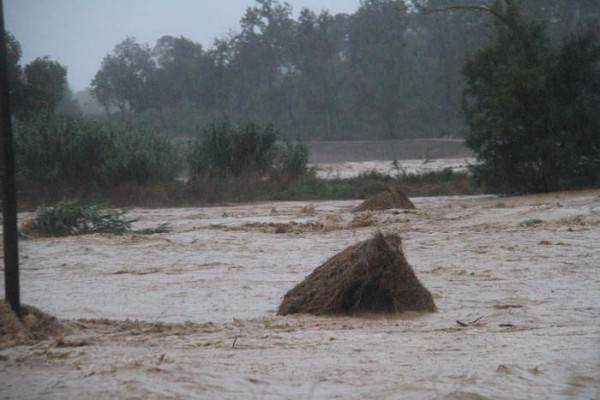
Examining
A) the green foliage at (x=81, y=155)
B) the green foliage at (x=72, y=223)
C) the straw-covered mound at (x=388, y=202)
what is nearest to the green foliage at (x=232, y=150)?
the green foliage at (x=81, y=155)

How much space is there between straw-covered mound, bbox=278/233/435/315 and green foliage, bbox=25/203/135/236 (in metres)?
6.77

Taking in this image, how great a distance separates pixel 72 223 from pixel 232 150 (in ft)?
41.3

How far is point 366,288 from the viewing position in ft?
22.0

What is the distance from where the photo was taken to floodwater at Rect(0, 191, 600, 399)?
4.06 meters

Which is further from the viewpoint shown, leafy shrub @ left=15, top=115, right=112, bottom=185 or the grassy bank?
leafy shrub @ left=15, top=115, right=112, bottom=185

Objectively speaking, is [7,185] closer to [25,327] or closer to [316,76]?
[25,327]

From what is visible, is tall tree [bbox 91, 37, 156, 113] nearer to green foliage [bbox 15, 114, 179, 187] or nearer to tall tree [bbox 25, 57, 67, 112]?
tall tree [bbox 25, 57, 67, 112]

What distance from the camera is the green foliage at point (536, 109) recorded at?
18.8m

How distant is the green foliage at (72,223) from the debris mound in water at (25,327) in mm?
7311

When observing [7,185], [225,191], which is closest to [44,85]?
[225,191]

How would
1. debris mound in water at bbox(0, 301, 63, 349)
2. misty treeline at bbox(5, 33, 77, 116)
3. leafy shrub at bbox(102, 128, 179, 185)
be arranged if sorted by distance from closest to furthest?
1. debris mound in water at bbox(0, 301, 63, 349)
2. leafy shrub at bbox(102, 128, 179, 185)
3. misty treeline at bbox(5, 33, 77, 116)

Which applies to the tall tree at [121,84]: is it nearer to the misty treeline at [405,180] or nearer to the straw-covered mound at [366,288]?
the misty treeline at [405,180]

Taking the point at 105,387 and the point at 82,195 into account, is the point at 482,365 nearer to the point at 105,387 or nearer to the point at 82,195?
the point at 105,387

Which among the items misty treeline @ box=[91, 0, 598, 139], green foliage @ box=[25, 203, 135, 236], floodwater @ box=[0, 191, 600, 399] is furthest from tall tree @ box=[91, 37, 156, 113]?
floodwater @ box=[0, 191, 600, 399]
